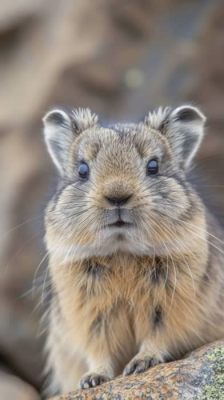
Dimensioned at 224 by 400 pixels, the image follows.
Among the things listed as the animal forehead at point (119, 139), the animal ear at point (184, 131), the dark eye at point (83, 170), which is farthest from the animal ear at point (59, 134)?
the animal ear at point (184, 131)

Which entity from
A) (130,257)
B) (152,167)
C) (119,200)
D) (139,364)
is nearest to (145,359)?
(139,364)

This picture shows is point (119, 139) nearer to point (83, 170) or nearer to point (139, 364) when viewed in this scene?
point (83, 170)

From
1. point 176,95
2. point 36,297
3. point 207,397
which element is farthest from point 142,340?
point 176,95

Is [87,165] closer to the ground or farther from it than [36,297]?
farther from it

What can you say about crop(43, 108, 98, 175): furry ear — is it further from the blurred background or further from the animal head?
the blurred background

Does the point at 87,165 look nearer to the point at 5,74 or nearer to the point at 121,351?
the point at 121,351

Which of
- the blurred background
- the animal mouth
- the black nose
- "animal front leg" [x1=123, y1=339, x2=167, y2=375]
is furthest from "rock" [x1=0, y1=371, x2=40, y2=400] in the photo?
the black nose

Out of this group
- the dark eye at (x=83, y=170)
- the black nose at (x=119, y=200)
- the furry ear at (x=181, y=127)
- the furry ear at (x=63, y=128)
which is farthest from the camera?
the furry ear at (x=63, y=128)

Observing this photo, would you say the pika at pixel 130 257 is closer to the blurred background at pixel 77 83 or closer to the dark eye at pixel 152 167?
the dark eye at pixel 152 167
